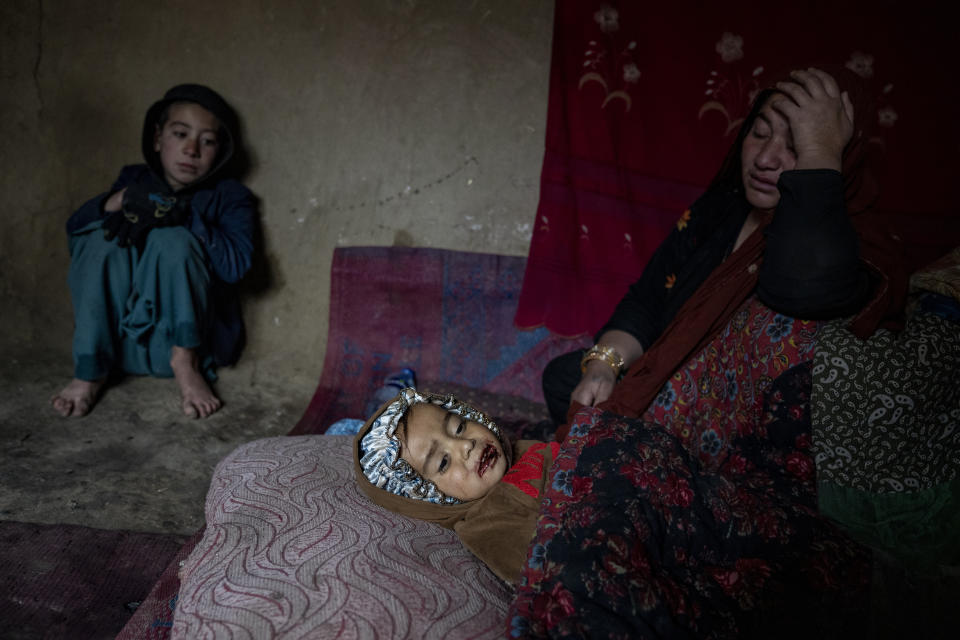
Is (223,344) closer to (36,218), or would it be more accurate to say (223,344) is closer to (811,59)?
(36,218)

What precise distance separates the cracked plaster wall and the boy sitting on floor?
1.00 feet

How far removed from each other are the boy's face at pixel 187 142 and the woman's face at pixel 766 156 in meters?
2.34

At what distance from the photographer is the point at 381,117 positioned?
10.1 ft

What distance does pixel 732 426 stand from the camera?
1.76 metres

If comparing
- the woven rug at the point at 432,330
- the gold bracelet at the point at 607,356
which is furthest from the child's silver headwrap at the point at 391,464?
the woven rug at the point at 432,330

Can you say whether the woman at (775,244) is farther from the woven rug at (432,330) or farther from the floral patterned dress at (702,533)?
the woven rug at (432,330)

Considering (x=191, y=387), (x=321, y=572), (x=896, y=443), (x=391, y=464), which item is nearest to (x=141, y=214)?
(x=191, y=387)

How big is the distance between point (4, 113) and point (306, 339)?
1.92 metres

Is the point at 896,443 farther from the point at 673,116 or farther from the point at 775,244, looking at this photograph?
the point at 673,116

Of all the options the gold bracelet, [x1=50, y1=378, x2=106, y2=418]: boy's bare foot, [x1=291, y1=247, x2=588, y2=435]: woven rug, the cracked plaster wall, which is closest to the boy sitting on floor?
[x1=50, y1=378, x2=106, y2=418]: boy's bare foot

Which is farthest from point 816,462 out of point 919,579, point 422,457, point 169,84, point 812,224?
point 169,84

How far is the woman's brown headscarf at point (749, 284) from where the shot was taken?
1572 millimetres

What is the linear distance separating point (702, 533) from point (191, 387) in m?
2.32

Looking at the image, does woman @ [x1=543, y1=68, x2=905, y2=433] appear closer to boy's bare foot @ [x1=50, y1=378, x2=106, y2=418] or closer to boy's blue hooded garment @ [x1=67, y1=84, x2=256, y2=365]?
boy's blue hooded garment @ [x1=67, y1=84, x2=256, y2=365]
